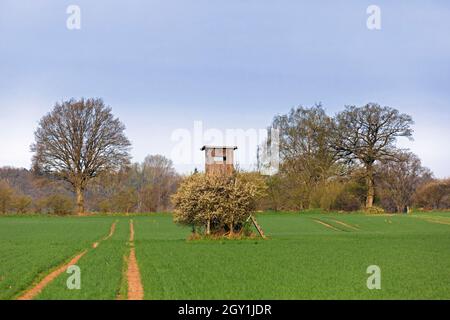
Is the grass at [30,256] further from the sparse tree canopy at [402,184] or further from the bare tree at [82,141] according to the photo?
the sparse tree canopy at [402,184]

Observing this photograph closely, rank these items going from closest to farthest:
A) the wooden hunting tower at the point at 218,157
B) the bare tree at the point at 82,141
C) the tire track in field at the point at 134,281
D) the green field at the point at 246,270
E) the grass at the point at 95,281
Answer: the grass at the point at 95,281 < the tire track in field at the point at 134,281 < the green field at the point at 246,270 < the wooden hunting tower at the point at 218,157 < the bare tree at the point at 82,141

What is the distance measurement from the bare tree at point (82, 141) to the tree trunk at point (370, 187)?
3193 centimetres

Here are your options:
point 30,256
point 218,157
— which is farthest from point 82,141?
point 30,256

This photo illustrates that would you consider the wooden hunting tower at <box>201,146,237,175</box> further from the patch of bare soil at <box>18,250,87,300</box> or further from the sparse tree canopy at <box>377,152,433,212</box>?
the sparse tree canopy at <box>377,152,433,212</box>

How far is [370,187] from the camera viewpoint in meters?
79.9

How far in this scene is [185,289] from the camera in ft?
56.8

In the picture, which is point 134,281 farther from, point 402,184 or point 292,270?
point 402,184

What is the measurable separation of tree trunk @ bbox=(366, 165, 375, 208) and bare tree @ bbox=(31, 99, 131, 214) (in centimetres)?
3193

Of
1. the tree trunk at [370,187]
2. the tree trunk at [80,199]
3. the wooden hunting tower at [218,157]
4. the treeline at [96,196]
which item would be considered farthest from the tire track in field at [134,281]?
the tree trunk at [370,187]

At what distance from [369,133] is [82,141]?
1481 inches

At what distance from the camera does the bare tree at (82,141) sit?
3031 inches
